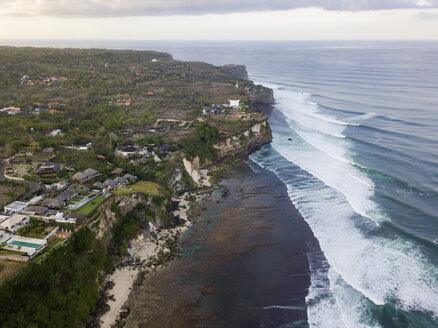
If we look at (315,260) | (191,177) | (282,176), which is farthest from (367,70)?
(315,260)

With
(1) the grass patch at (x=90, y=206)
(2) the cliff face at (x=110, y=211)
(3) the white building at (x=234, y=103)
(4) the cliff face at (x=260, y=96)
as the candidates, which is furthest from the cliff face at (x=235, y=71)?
(1) the grass patch at (x=90, y=206)

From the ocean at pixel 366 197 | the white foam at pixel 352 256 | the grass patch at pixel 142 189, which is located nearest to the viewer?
the white foam at pixel 352 256

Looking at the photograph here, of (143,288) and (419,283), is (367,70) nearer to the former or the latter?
(419,283)

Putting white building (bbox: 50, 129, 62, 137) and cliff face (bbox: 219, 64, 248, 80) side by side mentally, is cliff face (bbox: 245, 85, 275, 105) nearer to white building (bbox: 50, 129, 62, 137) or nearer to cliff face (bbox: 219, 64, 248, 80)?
cliff face (bbox: 219, 64, 248, 80)

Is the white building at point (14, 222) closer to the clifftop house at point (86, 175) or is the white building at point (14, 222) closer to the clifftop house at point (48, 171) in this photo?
the clifftop house at point (86, 175)

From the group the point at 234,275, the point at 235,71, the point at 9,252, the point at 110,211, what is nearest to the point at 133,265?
the point at 110,211

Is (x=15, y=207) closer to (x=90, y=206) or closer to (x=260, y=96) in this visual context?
(x=90, y=206)
